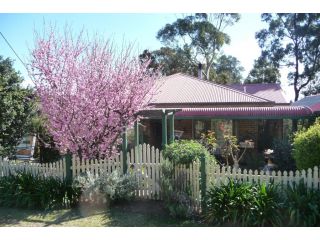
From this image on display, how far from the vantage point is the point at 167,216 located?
667 cm

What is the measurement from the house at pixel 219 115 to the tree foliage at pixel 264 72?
750 inches

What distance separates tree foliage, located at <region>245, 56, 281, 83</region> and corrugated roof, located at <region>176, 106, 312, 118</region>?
21428mm

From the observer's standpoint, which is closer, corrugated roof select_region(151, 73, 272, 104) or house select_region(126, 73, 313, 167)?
house select_region(126, 73, 313, 167)

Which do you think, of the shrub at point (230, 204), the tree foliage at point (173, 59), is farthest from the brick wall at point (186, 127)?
the tree foliage at point (173, 59)

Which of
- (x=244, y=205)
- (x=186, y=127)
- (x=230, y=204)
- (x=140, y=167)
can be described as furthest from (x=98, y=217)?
(x=186, y=127)

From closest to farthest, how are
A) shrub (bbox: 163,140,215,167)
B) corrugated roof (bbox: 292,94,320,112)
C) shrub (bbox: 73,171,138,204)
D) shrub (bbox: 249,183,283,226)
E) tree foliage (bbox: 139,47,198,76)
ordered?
shrub (bbox: 249,183,283,226) < shrub (bbox: 163,140,215,167) < shrub (bbox: 73,171,138,204) < corrugated roof (bbox: 292,94,320,112) < tree foliage (bbox: 139,47,198,76)

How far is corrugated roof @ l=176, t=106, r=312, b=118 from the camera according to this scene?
1326 cm

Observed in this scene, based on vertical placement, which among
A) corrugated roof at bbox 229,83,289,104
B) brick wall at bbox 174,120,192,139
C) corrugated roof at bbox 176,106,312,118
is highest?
corrugated roof at bbox 229,83,289,104

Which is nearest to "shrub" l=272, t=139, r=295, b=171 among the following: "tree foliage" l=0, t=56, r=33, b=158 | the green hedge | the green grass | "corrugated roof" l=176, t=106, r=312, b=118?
"corrugated roof" l=176, t=106, r=312, b=118

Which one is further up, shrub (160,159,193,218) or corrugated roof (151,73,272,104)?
corrugated roof (151,73,272,104)

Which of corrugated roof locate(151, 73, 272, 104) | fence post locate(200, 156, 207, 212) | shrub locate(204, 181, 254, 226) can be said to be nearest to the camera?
shrub locate(204, 181, 254, 226)

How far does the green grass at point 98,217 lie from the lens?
6.36m

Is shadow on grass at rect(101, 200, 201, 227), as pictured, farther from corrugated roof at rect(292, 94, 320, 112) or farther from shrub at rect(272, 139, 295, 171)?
corrugated roof at rect(292, 94, 320, 112)

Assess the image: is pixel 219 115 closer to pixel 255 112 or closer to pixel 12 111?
pixel 255 112
